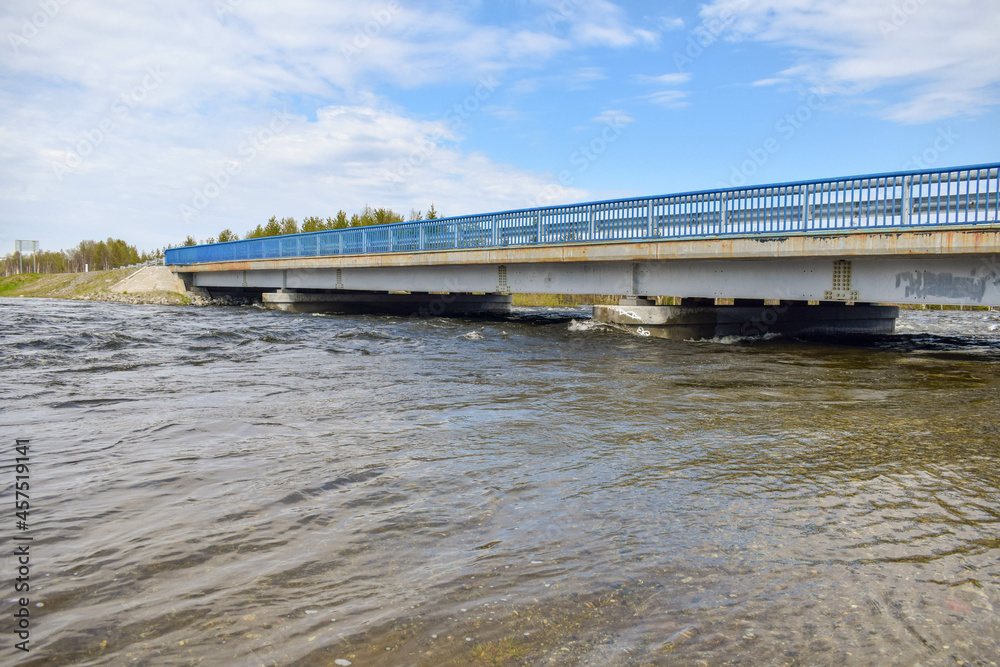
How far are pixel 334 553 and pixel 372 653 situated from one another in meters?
1.10

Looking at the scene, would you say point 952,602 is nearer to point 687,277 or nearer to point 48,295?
point 687,277

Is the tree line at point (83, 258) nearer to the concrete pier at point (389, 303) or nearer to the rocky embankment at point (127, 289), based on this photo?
the rocky embankment at point (127, 289)

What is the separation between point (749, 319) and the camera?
21797 millimetres

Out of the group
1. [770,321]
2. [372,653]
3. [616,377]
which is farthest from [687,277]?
[372,653]

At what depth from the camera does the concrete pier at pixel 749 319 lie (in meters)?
20.0

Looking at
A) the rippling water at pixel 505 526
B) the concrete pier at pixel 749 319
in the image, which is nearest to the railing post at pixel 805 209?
the concrete pier at pixel 749 319

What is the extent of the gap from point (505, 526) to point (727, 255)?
1434 centimetres

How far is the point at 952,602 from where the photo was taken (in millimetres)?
3336

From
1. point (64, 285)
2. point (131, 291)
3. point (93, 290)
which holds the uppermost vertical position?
point (64, 285)

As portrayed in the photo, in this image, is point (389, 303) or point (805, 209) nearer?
point (805, 209)

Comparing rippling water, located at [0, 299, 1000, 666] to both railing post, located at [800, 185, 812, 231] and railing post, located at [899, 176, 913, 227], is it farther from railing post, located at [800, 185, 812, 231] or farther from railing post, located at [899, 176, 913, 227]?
railing post, located at [800, 185, 812, 231]

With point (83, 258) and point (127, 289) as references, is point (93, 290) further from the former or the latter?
point (83, 258)

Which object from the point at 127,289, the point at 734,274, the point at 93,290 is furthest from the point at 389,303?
the point at 93,290

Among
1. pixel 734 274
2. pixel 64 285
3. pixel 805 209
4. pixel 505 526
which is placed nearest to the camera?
pixel 505 526
